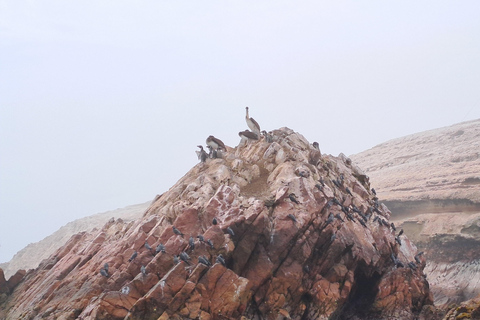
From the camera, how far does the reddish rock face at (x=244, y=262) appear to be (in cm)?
2464

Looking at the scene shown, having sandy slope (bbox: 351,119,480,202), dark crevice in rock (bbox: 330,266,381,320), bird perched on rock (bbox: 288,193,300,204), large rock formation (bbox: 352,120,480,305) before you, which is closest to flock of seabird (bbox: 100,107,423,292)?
bird perched on rock (bbox: 288,193,300,204)

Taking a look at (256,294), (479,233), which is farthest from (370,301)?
(479,233)

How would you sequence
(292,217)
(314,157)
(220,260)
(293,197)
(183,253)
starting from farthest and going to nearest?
1. (314,157)
2. (293,197)
3. (292,217)
4. (220,260)
5. (183,253)

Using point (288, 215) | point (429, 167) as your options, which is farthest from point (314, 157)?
point (429, 167)

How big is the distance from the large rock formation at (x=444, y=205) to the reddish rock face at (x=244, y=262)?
1008 centimetres

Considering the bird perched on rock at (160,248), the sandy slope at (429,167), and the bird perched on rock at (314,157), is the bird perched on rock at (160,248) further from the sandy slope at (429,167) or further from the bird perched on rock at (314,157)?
the sandy slope at (429,167)

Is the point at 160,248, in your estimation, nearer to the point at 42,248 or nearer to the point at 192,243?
the point at 192,243

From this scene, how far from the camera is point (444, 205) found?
4816 cm

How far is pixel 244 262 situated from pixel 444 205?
30.5 m

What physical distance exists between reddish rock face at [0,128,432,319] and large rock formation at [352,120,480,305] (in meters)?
10.1

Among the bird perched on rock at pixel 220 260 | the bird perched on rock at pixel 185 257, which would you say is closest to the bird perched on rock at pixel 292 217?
the bird perched on rock at pixel 220 260

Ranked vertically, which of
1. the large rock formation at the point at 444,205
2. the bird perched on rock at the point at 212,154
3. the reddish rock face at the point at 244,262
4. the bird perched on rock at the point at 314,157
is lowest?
the large rock formation at the point at 444,205

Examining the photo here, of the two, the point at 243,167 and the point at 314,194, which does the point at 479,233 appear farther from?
the point at 243,167

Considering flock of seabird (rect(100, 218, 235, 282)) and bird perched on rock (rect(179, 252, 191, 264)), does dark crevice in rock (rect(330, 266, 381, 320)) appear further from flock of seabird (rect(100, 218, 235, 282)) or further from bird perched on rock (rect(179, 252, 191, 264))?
bird perched on rock (rect(179, 252, 191, 264))
